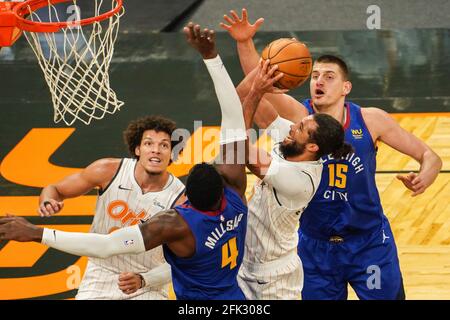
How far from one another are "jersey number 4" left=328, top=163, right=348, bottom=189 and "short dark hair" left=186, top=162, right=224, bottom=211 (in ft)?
4.10

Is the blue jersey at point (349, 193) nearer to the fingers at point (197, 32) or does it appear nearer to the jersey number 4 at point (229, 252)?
the jersey number 4 at point (229, 252)

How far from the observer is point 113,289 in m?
6.42

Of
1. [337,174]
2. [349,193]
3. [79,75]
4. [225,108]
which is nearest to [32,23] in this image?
[79,75]

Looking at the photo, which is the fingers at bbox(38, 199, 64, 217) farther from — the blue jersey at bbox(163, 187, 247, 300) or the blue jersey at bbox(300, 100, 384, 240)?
the blue jersey at bbox(300, 100, 384, 240)

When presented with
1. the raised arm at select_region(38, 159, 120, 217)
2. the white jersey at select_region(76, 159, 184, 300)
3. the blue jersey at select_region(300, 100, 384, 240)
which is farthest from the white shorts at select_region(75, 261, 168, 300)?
the blue jersey at select_region(300, 100, 384, 240)

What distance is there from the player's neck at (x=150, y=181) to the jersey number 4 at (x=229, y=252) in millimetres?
983

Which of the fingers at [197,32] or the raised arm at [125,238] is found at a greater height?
the fingers at [197,32]

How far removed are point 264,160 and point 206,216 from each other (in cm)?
62


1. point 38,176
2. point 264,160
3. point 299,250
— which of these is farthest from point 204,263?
point 38,176

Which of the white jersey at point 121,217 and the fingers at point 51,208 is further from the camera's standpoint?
the white jersey at point 121,217

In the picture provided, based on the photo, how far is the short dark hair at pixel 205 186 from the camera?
5.36m

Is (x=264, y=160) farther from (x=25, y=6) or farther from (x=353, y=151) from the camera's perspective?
(x=25, y=6)

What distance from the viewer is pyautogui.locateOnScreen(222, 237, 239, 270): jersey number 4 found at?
5585mm

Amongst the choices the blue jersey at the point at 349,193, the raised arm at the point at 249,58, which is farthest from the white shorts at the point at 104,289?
the raised arm at the point at 249,58
